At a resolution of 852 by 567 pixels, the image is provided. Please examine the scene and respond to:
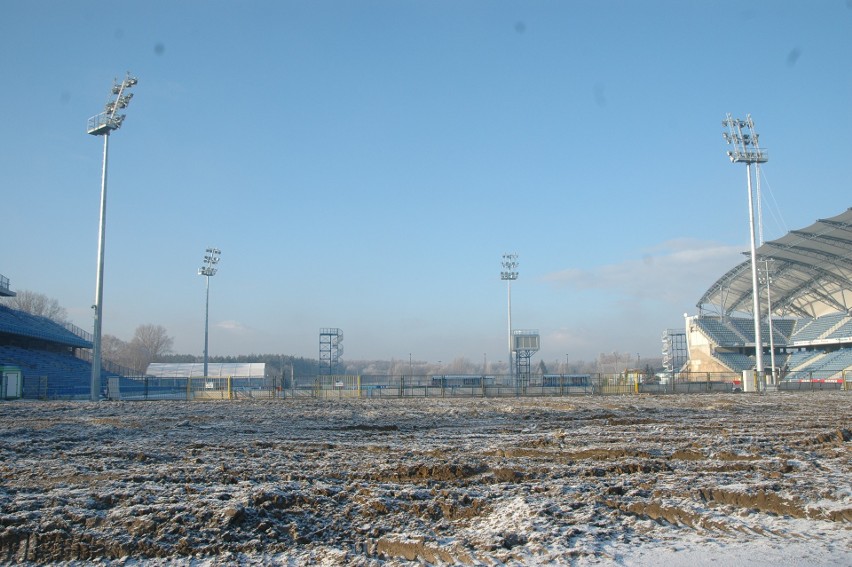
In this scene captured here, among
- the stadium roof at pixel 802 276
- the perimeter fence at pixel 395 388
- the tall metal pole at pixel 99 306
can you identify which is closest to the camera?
the tall metal pole at pixel 99 306

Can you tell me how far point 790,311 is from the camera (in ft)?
245

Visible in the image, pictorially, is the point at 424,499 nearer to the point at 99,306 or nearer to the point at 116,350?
the point at 99,306

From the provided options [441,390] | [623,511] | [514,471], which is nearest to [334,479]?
[514,471]

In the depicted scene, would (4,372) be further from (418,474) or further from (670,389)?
(670,389)

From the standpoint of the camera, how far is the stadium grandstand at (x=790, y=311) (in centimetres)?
5788

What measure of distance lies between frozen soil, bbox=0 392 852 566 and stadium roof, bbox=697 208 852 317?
49872 mm

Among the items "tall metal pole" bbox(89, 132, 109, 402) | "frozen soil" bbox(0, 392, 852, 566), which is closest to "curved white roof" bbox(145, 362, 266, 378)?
"tall metal pole" bbox(89, 132, 109, 402)

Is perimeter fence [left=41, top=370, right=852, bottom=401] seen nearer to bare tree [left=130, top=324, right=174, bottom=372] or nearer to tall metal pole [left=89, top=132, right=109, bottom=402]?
tall metal pole [left=89, top=132, right=109, bottom=402]

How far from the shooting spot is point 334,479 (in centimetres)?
816

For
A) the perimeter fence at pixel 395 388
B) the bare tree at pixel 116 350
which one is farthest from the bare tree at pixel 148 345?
the perimeter fence at pixel 395 388

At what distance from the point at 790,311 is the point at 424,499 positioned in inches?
3132

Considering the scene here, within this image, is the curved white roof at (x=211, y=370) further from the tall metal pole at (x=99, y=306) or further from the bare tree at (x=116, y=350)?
the tall metal pole at (x=99, y=306)

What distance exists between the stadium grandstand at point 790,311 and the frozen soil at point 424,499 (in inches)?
2051

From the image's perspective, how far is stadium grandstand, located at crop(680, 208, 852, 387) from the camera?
5788cm
